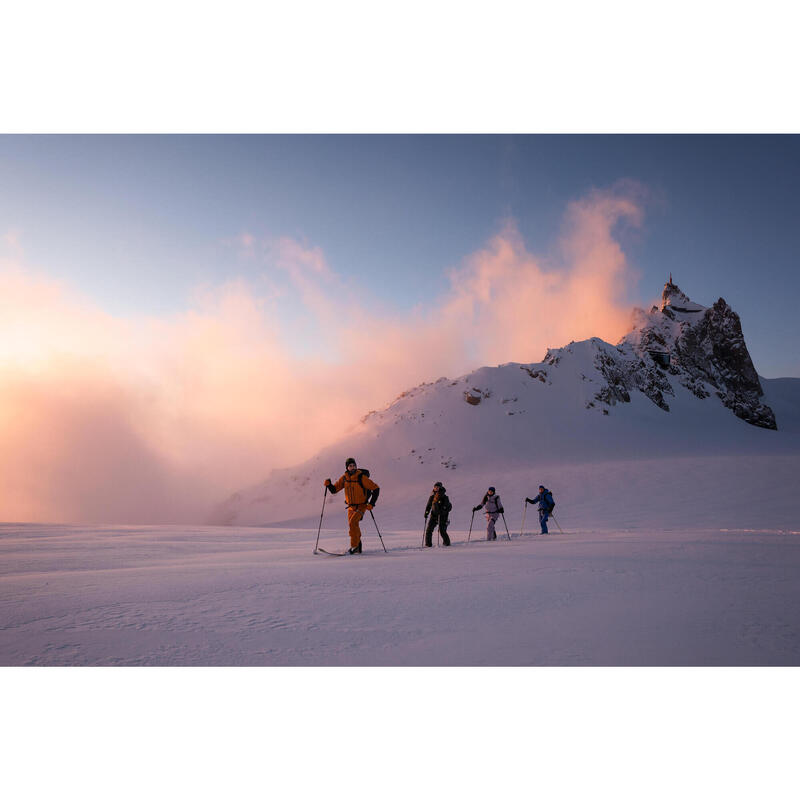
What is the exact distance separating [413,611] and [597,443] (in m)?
48.4

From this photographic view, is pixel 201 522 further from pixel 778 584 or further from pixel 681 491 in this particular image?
pixel 778 584

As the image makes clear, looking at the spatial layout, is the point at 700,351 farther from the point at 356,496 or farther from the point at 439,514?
the point at 356,496

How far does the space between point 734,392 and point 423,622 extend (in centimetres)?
9773

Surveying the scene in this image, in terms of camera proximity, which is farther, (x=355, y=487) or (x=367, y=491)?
(x=355, y=487)

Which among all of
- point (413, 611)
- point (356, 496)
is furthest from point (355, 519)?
point (413, 611)

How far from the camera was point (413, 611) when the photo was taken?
5.41 metres

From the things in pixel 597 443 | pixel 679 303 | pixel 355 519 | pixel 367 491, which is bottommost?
pixel 355 519

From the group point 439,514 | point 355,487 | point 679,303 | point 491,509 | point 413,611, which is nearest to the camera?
point 413,611

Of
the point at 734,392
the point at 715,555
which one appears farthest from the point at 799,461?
the point at 734,392

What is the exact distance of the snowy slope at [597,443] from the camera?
27.0 metres

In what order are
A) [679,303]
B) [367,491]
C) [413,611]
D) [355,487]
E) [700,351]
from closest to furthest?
1. [413,611]
2. [367,491]
3. [355,487]
4. [700,351]
5. [679,303]

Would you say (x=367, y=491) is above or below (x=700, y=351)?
below

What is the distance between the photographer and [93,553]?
10.2 m

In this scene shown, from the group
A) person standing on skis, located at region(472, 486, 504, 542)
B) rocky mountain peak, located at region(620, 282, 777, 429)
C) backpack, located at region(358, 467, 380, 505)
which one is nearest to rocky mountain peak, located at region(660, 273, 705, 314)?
rocky mountain peak, located at region(620, 282, 777, 429)
